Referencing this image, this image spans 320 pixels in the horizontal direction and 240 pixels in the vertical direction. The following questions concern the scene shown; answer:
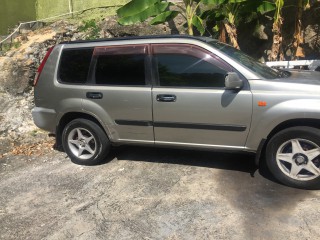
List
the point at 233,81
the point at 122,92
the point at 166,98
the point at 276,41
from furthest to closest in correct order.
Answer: the point at 276,41, the point at 122,92, the point at 166,98, the point at 233,81

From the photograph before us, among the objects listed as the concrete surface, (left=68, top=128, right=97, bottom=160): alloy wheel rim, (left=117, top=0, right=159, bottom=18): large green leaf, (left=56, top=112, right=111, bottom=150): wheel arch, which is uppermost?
(left=117, top=0, right=159, bottom=18): large green leaf

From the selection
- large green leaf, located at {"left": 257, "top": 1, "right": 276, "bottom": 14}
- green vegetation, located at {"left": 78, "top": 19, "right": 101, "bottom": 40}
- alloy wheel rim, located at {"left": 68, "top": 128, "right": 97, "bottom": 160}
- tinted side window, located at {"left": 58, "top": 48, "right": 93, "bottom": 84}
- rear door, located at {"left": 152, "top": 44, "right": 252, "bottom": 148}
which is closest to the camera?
rear door, located at {"left": 152, "top": 44, "right": 252, "bottom": 148}

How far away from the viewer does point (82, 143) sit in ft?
18.3

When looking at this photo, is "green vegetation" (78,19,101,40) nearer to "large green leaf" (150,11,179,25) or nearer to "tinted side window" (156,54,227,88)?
"large green leaf" (150,11,179,25)

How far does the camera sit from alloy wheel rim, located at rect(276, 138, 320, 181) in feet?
13.8

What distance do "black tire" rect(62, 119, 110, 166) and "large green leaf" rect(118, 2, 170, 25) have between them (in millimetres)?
3799

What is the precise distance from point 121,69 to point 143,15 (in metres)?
3.85

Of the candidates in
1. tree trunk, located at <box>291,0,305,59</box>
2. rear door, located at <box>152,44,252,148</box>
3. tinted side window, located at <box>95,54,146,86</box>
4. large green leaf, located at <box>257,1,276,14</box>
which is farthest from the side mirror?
tree trunk, located at <box>291,0,305,59</box>

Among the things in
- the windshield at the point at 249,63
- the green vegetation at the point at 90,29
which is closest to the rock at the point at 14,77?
the green vegetation at the point at 90,29

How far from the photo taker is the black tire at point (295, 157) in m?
4.18

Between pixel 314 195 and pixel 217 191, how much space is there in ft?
→ 3.59

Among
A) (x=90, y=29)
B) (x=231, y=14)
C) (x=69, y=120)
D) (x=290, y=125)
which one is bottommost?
(x=69, y=120)

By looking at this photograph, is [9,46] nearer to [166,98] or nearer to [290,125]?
[166,98]

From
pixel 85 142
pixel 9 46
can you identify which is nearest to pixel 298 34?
pixel 85 142
